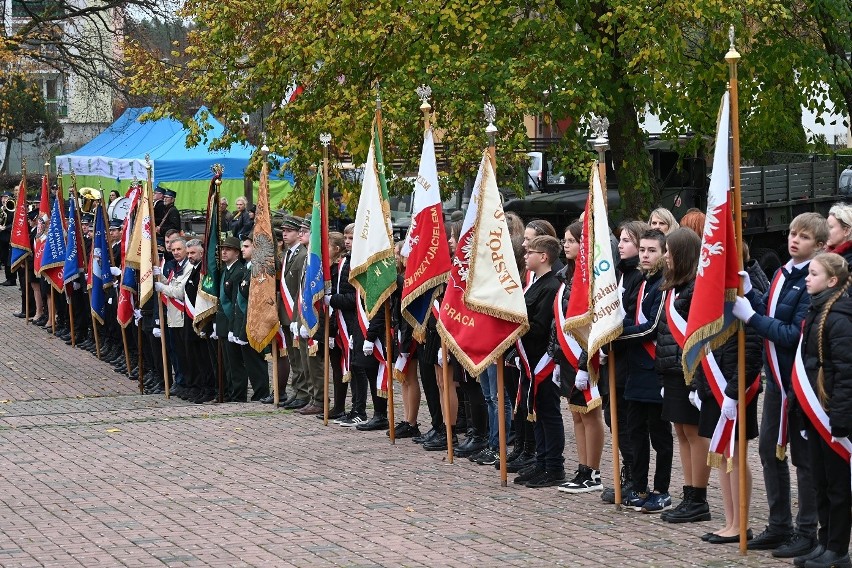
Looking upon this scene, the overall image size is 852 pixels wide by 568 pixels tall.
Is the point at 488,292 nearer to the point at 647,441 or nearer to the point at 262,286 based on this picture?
the point at 647,441

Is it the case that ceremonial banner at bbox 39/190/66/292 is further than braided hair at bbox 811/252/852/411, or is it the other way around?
ceremonial banner at bbox 39/190/66/292

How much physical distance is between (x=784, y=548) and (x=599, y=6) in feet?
40.6

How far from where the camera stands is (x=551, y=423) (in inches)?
396

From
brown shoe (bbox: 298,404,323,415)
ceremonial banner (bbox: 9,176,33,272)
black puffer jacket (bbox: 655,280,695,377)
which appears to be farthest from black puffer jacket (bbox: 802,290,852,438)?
ceremonial banner (bbox: 9,176,33,272)

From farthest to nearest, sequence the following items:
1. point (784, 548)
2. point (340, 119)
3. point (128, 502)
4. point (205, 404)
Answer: point (340, 119) < point (205, 404) < point (128, 502) < point (784, 548)

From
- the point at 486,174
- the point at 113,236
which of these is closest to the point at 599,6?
the point at 113,236

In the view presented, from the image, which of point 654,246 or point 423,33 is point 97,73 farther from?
point 654,246

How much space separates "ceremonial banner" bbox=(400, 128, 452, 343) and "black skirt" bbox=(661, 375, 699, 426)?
3.27m

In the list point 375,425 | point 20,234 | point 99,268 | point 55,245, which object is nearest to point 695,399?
point 375,425

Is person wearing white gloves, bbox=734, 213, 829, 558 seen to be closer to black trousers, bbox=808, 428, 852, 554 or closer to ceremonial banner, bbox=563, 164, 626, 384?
black trousers, bbox=808, 428, 852, 554

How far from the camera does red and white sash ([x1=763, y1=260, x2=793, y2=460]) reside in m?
7.61

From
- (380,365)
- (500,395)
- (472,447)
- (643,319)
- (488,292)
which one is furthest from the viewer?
(380,365)

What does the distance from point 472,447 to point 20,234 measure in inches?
534

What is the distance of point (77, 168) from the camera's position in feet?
118
